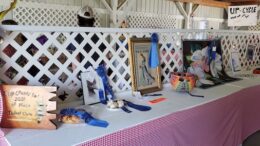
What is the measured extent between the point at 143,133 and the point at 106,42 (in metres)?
0.59

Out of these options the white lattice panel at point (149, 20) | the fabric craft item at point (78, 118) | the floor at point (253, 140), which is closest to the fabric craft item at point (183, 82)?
the fabric craft item at point (78, 118)

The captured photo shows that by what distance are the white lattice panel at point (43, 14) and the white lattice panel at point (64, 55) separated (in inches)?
145

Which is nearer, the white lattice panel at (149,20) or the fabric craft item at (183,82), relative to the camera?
the fabric craft item at (183,82)

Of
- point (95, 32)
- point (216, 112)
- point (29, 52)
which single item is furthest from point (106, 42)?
point (216, 112)

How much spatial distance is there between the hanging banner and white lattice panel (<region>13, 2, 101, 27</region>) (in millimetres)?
3624

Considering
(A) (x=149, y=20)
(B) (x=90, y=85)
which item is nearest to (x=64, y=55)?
(B) (x=90, y=85)

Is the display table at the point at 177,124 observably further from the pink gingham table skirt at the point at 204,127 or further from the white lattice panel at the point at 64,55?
the white lattice panel at the point at 64,55

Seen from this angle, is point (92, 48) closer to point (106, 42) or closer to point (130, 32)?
point (106, 42)

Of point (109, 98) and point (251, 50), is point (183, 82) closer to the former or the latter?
point (109, 98)

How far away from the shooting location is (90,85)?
1.35m

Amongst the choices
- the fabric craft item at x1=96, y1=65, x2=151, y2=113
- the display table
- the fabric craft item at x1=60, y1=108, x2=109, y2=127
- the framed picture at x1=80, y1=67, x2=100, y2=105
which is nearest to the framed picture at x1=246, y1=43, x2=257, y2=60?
the display table

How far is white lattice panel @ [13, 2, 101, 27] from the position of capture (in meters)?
4.66

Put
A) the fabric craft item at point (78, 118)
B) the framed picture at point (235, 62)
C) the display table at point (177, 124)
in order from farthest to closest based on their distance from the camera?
1. the framed picture at point (235, 62)
2. the fabric craft item at point (78, 118)
3. the display table at point (177, 124)

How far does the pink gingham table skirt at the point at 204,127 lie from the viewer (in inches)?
44.0
